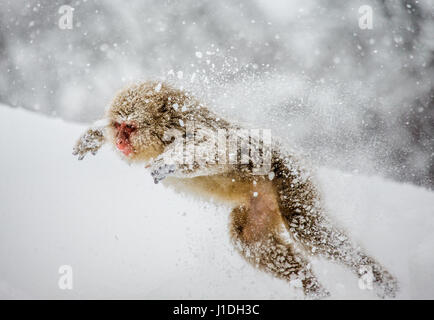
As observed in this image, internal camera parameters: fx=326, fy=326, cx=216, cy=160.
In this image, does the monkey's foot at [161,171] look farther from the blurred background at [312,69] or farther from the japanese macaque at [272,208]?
the blurred background at [312,69]

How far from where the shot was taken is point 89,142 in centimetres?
270

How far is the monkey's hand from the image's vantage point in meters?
2.69

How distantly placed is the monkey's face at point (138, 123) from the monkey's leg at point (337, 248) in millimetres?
1226

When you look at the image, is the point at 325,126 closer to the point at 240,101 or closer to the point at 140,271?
the point at 240,101

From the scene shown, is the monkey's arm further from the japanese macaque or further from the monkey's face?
the monkey's face

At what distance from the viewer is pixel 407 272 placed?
2582 mm

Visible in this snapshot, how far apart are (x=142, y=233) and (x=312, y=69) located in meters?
2.00

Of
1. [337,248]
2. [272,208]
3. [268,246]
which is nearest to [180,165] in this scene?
[272,208]

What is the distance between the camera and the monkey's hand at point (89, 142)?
2686 millimetres

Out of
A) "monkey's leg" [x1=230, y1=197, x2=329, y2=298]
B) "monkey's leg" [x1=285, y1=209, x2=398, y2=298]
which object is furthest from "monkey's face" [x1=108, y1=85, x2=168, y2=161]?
"monkey's leg" [x1=285, y1=209, x2=398, y2=298]

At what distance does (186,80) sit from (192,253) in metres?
1.43

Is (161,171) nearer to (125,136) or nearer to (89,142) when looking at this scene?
(125,136)

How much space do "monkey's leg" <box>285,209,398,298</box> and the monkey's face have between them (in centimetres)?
123

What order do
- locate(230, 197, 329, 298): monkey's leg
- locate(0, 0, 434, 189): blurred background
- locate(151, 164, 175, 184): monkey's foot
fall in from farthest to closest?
locate(0, 0, 434, 189): blurred background, locate(230, 197, 329, 298): monkey's leg, locate(151, 164, 175, 184): monkey's foot
